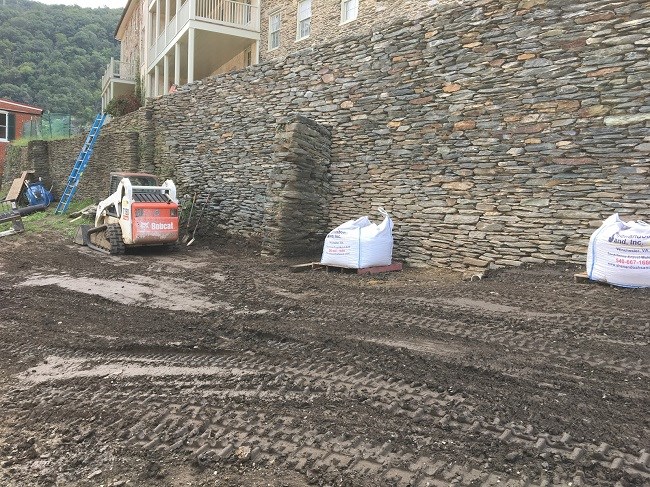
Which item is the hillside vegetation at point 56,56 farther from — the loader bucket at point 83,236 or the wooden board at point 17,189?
the loader bucket at point 83,236

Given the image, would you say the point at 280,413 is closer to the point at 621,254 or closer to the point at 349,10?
the point at 621,254

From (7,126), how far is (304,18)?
25.3 m

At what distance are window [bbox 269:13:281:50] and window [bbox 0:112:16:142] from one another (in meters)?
23.0

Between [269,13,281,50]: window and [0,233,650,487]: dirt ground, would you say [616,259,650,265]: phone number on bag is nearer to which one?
[0,233,650,487]: dirt ground

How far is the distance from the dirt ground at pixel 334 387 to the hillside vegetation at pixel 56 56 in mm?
49967

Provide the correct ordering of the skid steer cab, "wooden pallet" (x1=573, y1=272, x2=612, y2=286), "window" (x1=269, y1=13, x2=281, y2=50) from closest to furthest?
"wooden pallet" (x1=573, y1=272, x2=612, y2=286), the skid steer cab, "window" (x1=269, y1=13, x2=281, y2=50)

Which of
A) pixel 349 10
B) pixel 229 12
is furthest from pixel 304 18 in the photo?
pixel 229 12

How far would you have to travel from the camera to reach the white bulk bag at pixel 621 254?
17.5ft

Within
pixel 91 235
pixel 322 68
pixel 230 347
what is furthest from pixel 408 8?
pixel 230 347

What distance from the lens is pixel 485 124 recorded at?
7695 millimetres

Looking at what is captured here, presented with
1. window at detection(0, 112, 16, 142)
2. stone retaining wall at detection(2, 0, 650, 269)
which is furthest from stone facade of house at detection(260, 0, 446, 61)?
window at detection(0, 112, 16, 142)

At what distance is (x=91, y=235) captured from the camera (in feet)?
38.8

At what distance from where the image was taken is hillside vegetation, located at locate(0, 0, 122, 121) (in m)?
51.9

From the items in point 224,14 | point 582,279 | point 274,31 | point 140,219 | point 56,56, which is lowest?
point 582,279
